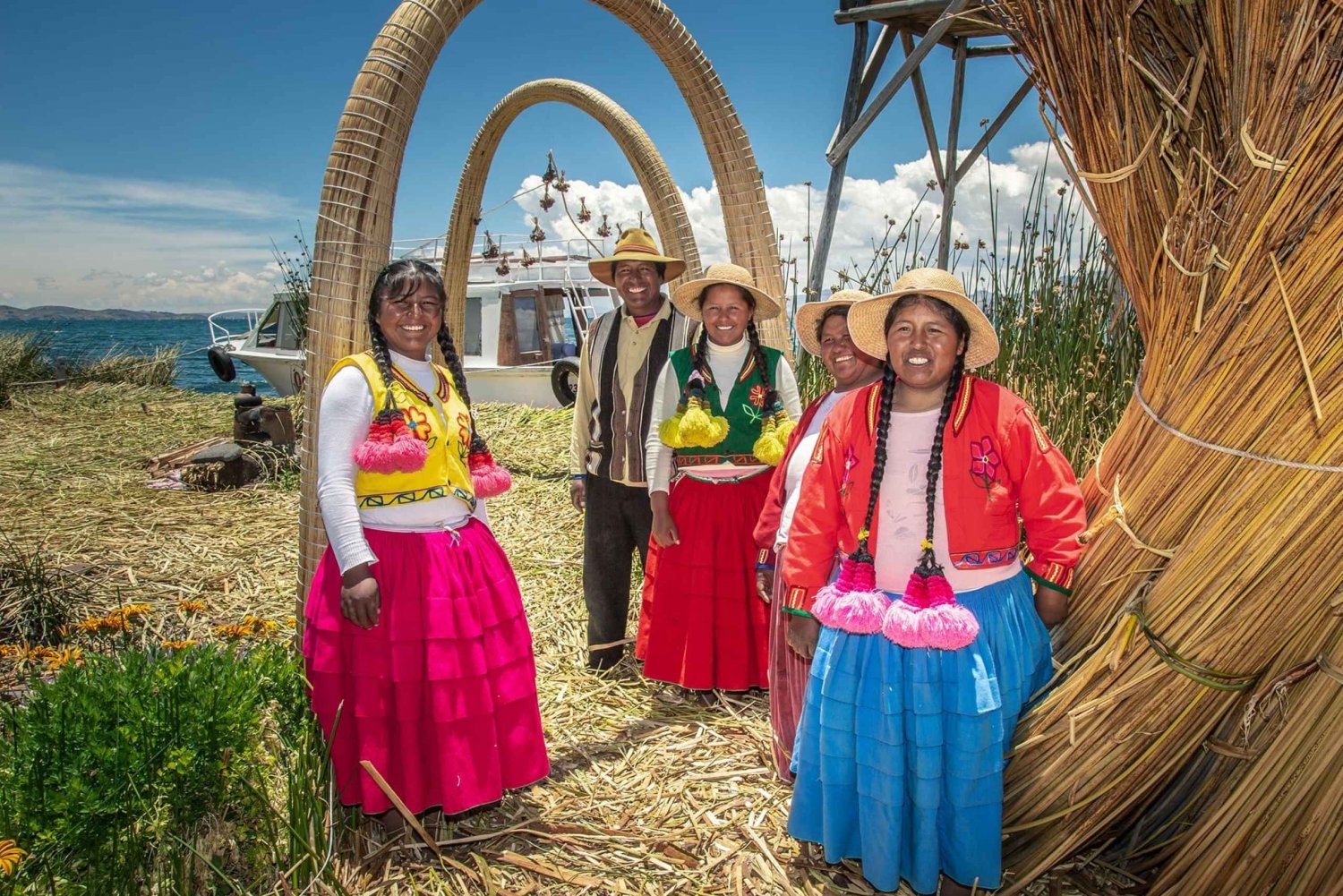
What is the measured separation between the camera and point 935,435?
2.08 meters

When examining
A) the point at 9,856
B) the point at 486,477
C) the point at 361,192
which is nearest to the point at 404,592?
the point at 486,477

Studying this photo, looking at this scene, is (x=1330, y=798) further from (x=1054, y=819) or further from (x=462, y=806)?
(x=462, y=806)

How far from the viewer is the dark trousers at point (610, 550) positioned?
3682 mm

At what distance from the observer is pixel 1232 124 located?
1.80 m

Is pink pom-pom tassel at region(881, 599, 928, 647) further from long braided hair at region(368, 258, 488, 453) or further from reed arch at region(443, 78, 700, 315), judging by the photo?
reed arch at region(443, 78, 700, 315)

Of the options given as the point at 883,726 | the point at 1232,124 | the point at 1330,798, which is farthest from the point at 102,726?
the point at 1232,124

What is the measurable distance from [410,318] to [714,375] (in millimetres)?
1270

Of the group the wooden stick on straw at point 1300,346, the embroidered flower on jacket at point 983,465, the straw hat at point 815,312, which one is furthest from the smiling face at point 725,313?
the wooden stick on straw at point 1300,346

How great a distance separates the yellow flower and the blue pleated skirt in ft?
5.34

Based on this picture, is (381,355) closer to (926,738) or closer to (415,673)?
(415,673)

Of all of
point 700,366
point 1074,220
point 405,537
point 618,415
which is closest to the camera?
point 405,537

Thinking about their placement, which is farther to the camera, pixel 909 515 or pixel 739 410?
pixel 739 410

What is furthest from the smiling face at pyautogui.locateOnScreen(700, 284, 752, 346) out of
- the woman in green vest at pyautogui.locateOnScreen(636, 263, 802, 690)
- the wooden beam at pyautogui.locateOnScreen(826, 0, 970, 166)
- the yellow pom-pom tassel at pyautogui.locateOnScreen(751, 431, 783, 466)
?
the wooden beam at pyautogui.locateOnScreen(826, 0, 970, 166)

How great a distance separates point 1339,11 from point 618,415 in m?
2.52
